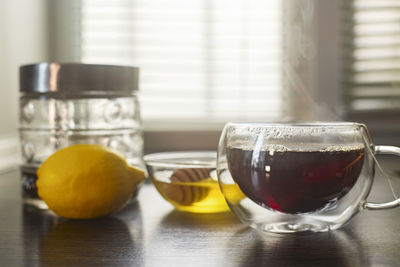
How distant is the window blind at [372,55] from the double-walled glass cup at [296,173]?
1268 mm

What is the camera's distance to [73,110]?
77 centimetres

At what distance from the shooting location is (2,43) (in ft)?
4.01

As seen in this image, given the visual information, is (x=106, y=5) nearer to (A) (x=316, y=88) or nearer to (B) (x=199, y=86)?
(B) (x=199, y=86)

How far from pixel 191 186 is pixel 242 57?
1.19m

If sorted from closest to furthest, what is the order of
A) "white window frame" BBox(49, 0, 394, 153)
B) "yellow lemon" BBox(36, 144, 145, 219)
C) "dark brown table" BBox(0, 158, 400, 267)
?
"dark brown table" BBox(0, 158, 400, 267), "yellow lemon" BBox(36, 144, 145, 219), "white window frame" BBox(49, 0, 394, 153)

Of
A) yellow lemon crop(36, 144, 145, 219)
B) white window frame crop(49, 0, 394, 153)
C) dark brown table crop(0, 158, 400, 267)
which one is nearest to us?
dark brown table crop(0, 158, 400, 267)

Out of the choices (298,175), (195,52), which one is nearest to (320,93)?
(195,52)

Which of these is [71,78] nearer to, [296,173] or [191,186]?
[191,186]

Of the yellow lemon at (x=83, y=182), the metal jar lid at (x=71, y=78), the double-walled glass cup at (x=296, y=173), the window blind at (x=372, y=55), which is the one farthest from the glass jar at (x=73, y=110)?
the window blind at (x=372, y=55)

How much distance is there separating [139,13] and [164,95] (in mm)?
304

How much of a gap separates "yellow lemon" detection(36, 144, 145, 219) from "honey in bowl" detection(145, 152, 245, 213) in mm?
60

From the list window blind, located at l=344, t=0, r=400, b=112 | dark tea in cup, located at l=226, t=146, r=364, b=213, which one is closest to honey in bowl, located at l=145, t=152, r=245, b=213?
dark tea in cup, located at l=226, t=146, r=364, b=213

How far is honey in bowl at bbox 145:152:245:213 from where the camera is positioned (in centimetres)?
68

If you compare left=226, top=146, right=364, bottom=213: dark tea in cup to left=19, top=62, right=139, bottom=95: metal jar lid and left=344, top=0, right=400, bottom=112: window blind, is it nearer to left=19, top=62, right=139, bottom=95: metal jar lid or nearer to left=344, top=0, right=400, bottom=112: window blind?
left=19, top=62, right=139, bottom=95: metal jar lid
